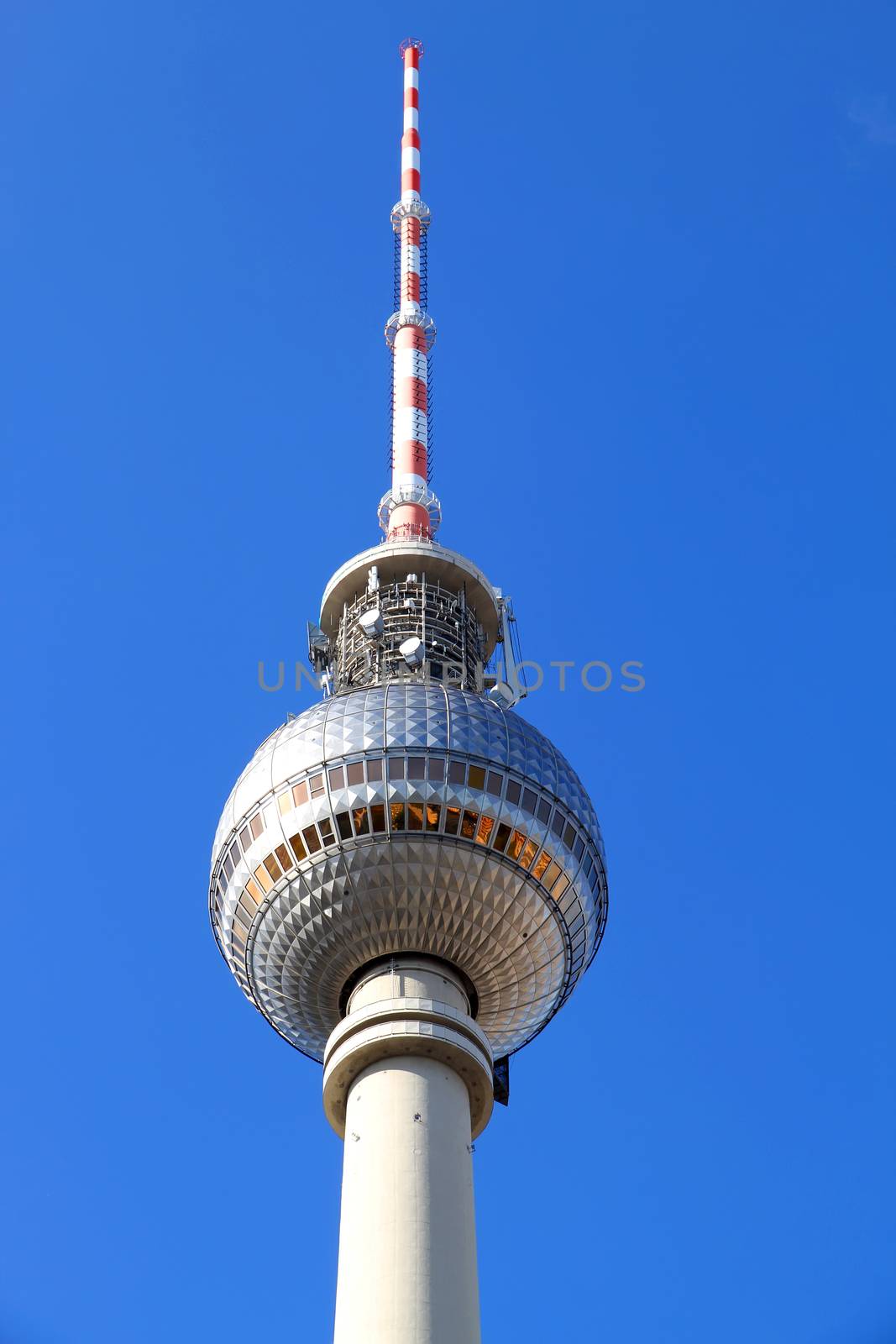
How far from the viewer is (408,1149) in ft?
132

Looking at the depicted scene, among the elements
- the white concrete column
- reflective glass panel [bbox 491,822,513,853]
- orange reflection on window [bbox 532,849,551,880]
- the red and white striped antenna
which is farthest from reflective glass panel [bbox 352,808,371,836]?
the red and white striped antenna

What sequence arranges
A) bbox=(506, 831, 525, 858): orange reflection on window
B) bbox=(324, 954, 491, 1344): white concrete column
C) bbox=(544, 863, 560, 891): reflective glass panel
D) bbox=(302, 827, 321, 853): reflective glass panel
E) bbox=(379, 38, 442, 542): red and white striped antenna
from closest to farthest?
1. bbox=(324, 954, 491, 1344): white concrete column
2. bbox=(302, 827, 321, 853): reflective glass panel
3. bbox=(506, 831, 525, 858): orange reflection on window
4. bbox=(544, 863, 560, 891): reflective glass panel
5. bbox=(379, 38, 442, 542): red and white striped antenna

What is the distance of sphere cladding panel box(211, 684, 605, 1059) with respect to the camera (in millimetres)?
43812

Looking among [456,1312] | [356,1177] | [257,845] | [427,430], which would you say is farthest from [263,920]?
[427,430]

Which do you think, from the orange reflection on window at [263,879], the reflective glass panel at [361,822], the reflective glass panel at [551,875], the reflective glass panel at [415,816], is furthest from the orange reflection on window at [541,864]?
the orange reflection on window at [263,879]

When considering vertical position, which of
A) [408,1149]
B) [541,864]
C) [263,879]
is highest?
[541,864]

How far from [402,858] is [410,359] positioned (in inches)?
1054

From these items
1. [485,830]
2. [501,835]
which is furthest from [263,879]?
→ [501,835]

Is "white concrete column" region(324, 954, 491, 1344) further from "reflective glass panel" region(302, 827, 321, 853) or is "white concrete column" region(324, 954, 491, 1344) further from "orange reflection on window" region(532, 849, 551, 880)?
"reflective glass panel" region(302, 827, 321, 853)

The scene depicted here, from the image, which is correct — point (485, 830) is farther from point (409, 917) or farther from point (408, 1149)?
point (408, 1149)

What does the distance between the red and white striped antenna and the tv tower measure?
34.2 feet

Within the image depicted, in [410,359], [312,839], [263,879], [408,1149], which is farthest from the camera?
[410,359]

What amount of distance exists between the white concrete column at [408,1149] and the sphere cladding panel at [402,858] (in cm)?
160

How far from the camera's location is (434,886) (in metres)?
43.8
